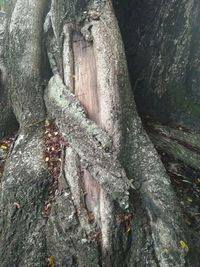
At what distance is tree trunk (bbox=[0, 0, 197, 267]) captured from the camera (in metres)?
3.04

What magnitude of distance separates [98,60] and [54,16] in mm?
684

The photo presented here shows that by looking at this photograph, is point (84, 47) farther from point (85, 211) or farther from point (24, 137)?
point (85, 211)

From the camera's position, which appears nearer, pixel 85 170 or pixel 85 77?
pixel 85 170

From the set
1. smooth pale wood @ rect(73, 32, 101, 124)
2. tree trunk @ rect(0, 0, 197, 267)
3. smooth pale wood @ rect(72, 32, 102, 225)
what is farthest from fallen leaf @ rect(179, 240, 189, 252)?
smooth pale wood @ rect(73, 32, 101, 124)

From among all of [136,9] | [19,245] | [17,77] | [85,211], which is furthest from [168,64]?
[19,245]

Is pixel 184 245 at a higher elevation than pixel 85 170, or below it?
below

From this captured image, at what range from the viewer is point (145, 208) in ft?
10.1

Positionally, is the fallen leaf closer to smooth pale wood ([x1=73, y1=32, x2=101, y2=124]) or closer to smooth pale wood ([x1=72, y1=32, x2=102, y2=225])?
smooth pale wood ([x1=72, y1=32, x2=102, y2=225])

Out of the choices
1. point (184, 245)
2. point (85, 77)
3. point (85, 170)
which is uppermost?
point (85, 77)

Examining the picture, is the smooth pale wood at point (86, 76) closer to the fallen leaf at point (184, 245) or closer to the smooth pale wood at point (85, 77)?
the smooth pale wood at point (85, 77)

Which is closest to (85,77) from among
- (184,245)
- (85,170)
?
(85,170)

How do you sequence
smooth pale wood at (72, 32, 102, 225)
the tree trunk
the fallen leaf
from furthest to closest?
1. smooth pale wood at (72, 32, 102, 225)
2. the tree trunk
3. the fallen leaf

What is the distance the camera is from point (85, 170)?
333cm

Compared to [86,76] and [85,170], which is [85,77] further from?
[85,170]
